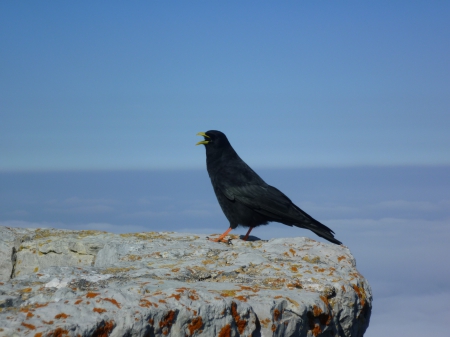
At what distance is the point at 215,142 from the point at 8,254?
356cm

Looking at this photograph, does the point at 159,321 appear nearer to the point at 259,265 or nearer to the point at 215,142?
the point at 259,265

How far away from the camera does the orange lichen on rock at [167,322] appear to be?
3031 millimetres

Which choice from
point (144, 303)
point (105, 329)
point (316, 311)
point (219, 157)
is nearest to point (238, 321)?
point (144, 303)

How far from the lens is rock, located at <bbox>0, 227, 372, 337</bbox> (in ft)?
9.58

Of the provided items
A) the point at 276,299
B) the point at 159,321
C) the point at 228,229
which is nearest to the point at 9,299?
the point at 159,321

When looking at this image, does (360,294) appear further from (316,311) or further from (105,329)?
(105,329)

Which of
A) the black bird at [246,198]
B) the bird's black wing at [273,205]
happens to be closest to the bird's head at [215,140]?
the black bird at [246,198]

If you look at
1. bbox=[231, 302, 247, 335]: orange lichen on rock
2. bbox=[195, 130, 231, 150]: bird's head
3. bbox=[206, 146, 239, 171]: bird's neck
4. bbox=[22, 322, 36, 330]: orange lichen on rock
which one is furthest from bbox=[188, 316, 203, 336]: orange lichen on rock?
bbox=[195, 130, 231, 150]: bird's head

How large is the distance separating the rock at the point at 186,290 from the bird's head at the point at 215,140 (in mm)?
2618

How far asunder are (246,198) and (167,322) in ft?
15.4

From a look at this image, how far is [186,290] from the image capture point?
10.8 ft

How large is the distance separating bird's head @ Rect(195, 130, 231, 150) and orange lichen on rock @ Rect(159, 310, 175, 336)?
5.58 metres

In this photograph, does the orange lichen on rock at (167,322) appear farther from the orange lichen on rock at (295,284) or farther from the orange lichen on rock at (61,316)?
the orange lichen on rock at (295,284)

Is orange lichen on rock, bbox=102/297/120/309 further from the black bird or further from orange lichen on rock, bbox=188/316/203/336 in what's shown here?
the black bird
